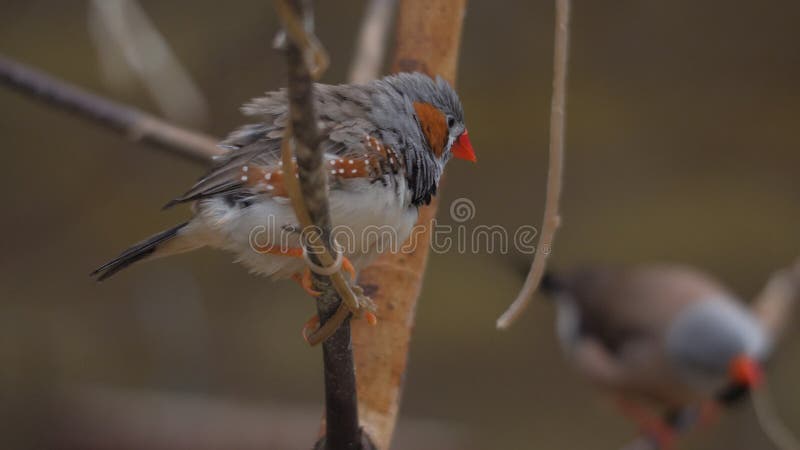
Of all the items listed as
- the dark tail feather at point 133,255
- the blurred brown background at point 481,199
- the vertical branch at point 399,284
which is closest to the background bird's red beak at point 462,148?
the vertical branch at point 399,284

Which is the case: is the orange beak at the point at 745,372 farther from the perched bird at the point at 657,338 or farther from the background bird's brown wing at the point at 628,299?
the background bird's brown wing at the point at 628,299

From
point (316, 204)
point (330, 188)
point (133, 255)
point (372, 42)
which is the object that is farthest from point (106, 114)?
point (316, 204)

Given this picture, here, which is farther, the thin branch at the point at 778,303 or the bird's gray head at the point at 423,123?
the thin branch at the point at 778,303

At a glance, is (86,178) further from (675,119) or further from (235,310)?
(675,119)

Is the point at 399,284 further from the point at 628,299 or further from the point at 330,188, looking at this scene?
the point at 628,299

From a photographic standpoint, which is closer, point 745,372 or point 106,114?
point 106,114

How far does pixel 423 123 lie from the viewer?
1955 millimetres

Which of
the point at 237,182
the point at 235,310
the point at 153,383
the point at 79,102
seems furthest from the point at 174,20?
the point at 237,182

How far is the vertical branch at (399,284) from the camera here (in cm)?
188

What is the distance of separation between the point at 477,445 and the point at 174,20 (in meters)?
2.67

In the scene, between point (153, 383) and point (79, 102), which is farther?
point (153, 383)

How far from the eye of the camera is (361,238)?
172 cm

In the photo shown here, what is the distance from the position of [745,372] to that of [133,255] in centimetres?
294

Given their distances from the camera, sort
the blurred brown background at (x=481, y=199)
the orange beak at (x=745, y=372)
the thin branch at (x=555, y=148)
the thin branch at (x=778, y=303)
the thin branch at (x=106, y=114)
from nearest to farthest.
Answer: the thin branch at (x=555, y=148) → the thin branch at (x=106, y=114) → the orange beak at (x=745, y=372) → the thin branch at (x=778, y=303) → the blurred brown background at (x=481, y=199)
